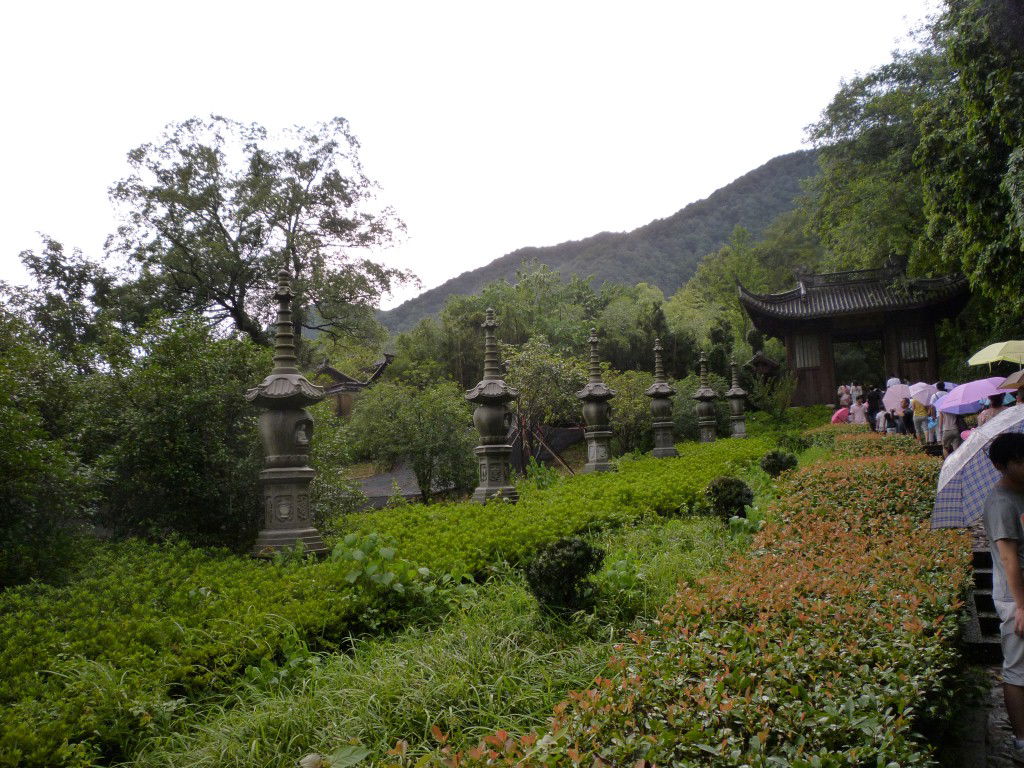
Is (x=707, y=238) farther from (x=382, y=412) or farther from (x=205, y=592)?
(x=205, y=592)

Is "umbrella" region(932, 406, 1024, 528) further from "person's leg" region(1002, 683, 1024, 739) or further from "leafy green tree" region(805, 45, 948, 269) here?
"leafy green tree" region(805, 45, 948, 269)

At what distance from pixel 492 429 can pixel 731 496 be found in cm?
395

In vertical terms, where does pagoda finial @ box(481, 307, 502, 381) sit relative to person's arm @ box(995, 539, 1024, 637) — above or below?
above

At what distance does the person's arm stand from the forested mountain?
58857mm

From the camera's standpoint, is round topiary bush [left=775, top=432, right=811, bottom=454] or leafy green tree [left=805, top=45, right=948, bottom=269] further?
leafy green tree [left=805, top=45, right=948, bottom=269]

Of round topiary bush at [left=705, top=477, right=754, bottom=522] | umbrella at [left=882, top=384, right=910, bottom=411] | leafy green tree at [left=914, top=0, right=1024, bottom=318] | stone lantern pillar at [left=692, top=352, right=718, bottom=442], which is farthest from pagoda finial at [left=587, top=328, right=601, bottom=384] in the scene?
umbrella at [left=882, top=384, right=910, bottom=411]

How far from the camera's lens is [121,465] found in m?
7.91

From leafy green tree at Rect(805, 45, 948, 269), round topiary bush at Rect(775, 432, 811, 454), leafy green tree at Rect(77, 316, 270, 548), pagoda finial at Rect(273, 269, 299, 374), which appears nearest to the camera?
leafy green tree at Rect(77, 316, 270, 548)

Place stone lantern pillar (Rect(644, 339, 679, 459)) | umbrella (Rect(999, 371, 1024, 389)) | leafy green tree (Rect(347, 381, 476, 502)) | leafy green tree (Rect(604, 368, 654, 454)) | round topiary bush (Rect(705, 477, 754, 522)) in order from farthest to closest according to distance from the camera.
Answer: leafy green tree (Rect(604, 368, 654, 454))
stone lantern pillar (Rect(644, 339, 679, 459))
leafy green tree (Rect(347, 381, 476, 502))
umbrella (Rect(999, 371, 1024, 389))
round topiary bush (Rect(705, 477, 754, 522))

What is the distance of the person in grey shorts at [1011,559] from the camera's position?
3.74 meters

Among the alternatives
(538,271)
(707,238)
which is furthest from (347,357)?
(707,238)

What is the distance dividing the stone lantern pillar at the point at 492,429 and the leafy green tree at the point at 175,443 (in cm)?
339

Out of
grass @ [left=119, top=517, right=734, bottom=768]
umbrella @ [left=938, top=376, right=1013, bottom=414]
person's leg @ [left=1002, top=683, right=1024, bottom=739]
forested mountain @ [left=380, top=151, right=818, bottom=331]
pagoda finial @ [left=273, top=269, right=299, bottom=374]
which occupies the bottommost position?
person's leg @ [left=1002, top=683, right=1024, bottom=739]

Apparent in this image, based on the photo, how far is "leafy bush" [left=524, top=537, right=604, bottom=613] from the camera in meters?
4.84
